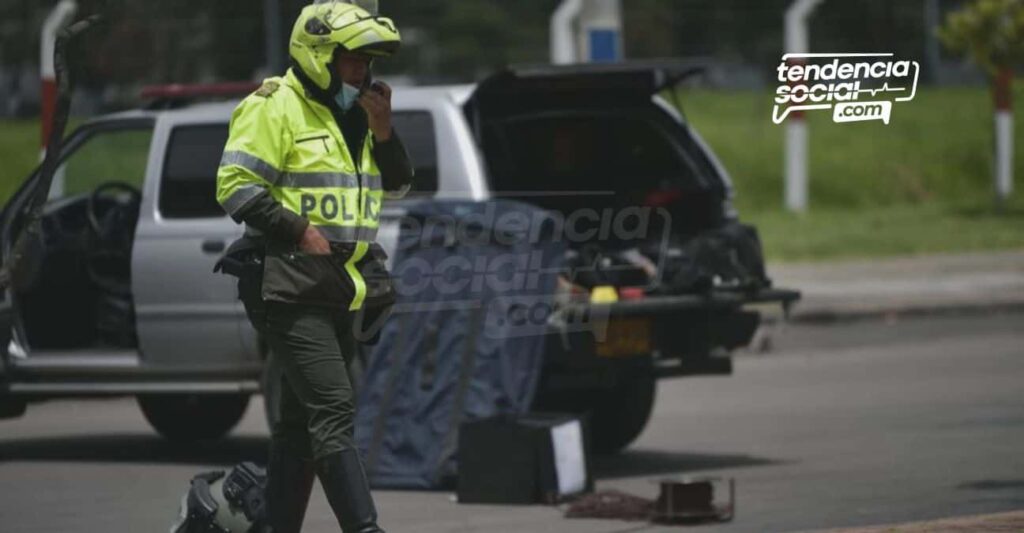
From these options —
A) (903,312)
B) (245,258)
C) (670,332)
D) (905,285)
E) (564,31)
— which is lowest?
(905,285)

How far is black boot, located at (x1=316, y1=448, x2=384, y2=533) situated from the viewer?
682cm

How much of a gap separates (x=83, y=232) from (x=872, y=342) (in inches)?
309

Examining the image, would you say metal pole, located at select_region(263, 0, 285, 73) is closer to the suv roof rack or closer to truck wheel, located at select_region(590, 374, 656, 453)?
the suv roof rack

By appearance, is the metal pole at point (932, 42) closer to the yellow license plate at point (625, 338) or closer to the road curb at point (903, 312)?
the road curb at point (903, 312)

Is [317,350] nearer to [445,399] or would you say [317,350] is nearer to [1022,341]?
[445,399]

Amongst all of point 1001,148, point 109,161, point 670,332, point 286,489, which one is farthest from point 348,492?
point 1001,148

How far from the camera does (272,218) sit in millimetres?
6863

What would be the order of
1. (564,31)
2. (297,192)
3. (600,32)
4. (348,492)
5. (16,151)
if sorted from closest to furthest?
(348,492)
(297,192)
(600,32)
(564,31)
(16,151)

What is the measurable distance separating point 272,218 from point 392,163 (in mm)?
544

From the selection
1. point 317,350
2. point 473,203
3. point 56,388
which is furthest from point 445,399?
point 317,350

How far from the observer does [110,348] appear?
37.8 feet

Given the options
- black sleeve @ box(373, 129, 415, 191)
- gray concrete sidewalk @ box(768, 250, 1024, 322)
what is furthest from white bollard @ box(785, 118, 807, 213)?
black sleeve @ box(373, 129, 415, 191)

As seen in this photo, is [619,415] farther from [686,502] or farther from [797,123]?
[797,123]

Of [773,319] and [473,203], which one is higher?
[473,203]
